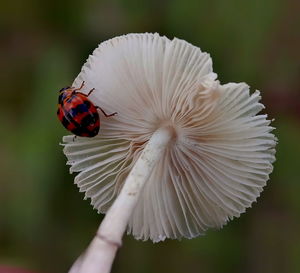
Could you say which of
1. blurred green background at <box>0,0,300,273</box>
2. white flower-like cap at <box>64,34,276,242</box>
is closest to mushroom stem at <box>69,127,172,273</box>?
white flower-like cap at <box>64,34,276,242</box>

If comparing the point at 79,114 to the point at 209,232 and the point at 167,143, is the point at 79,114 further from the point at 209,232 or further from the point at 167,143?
the point at 209,232

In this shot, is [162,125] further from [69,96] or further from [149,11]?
[149,11]

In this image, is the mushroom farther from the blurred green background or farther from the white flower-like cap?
the blurred green background

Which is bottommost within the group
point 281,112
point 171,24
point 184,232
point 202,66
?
point 184,232

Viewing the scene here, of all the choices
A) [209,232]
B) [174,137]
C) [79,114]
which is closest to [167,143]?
[174,137]

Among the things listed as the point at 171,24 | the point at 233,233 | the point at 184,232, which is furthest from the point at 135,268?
the point at 171,24

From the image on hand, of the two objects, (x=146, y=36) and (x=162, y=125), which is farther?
(x=162, y=125)
